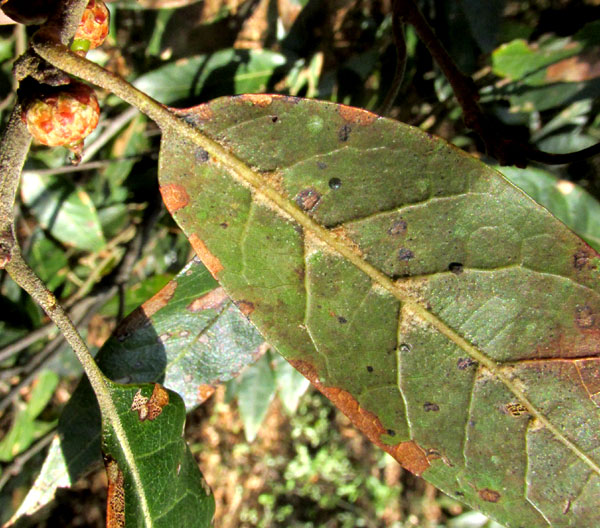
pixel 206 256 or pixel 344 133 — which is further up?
pixel 344 133

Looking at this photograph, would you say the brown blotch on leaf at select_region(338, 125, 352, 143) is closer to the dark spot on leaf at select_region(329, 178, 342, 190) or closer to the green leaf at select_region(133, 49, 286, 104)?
the dark spot on leaf at select_region(329, 178, 342, 190)

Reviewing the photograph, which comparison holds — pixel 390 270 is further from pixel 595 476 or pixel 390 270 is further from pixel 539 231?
pixel 595 476

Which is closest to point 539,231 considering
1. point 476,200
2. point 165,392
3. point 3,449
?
point 476,200

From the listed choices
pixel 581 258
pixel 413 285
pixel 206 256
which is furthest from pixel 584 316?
pixel 206 256

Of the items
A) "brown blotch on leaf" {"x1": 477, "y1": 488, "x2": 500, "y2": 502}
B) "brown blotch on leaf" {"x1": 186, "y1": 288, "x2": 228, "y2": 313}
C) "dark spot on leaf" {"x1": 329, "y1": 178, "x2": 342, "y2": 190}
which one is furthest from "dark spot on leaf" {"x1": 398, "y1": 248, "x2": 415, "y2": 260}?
"brown blotch on leaf" {"x1": 186, "y1": 288, "x2": 228, "y2": 313}

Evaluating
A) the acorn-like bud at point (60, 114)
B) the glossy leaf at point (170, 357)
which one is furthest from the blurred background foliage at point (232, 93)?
the acorn-like bud at point (60, 114)

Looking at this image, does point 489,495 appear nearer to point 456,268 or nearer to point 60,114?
point 456,268
